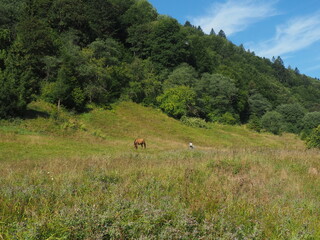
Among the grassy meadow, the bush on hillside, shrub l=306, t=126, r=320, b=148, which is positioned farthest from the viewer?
the bush on hillside

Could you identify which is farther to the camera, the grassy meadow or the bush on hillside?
the bush on hillside

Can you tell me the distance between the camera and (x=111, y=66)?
50.6 metres

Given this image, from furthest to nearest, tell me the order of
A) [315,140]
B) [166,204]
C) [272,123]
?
[272,123] < [315,140] < [166,204]

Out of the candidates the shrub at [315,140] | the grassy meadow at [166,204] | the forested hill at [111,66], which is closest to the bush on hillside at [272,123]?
the forested hill at [111,66]

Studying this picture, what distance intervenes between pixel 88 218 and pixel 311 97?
15456cm

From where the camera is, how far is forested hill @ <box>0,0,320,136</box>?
119 feet

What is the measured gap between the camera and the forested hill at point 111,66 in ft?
119

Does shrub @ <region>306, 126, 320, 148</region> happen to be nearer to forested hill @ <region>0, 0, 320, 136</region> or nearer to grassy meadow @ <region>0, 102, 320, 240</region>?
grassy meadow @ <region>0, 102, 320, 240</region>

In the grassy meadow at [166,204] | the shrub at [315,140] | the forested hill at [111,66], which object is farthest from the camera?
the forested hill at [111,66]

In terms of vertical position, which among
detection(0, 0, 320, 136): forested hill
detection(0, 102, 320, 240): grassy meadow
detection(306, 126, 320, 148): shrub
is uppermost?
detection(0, 0, 320, 136): forested hill

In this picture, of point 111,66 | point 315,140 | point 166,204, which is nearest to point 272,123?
point 315,140

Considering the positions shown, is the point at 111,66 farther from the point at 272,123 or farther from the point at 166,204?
the point at 166,204

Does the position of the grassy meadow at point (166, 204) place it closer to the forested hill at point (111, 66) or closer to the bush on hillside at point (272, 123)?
the forested hill at point (111, 66)

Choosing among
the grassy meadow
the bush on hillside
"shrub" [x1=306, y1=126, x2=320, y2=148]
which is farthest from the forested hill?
"shrub" [x1=306, y1=126, x2=320, y2=148]
